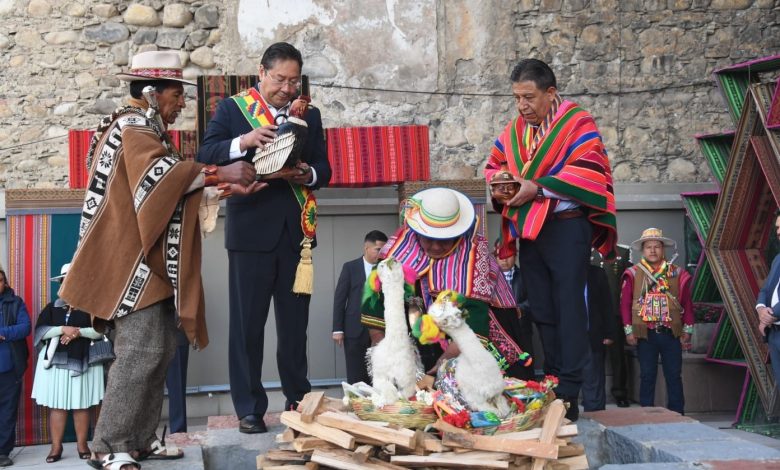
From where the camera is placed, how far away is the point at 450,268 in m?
4.79

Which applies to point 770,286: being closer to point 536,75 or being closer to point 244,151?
point 536,75

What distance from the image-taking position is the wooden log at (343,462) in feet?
13.4

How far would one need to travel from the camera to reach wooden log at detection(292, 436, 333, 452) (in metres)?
4.25

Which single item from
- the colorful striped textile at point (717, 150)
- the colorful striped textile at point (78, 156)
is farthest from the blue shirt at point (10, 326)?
the colorful striped textile at point (717, 150)

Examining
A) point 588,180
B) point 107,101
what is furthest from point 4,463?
point 588,180

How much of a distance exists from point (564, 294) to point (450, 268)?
57 cm

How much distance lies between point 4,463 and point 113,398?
3.82 meters

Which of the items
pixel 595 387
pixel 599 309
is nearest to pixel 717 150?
pixel 599 309

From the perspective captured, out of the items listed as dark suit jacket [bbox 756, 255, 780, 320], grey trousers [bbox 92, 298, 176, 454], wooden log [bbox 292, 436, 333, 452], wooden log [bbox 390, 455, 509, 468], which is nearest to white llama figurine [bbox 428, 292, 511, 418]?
wooden log [bbox 390, 455, 509, 468]

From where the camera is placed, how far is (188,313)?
13.3 feet

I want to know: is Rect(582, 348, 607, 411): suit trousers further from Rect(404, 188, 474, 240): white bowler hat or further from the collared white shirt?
the collared white shirt

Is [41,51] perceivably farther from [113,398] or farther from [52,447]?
[113,398]

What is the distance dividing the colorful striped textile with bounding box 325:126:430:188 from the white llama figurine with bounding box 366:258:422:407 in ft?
13.2

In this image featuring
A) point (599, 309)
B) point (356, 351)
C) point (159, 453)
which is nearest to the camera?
point (159, 453)
